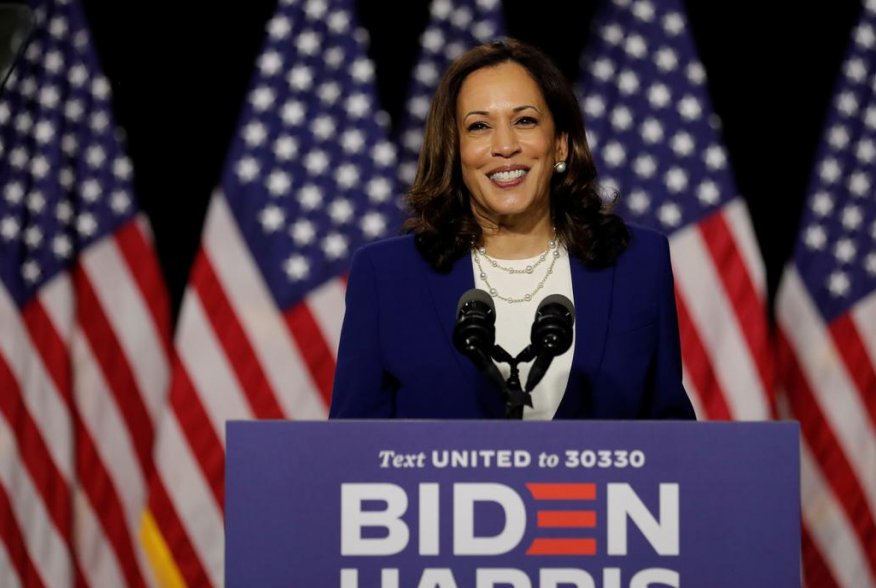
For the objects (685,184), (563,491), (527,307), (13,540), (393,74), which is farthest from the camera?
(393,74)

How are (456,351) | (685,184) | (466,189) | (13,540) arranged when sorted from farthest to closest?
(685,184) < (13,540) < (466,189) < (456,351)

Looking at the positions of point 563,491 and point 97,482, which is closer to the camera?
point 563,491

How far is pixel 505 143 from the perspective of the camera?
1832mm

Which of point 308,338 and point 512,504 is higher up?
point 308,338

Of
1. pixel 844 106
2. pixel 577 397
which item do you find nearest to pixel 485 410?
pixel 577 397

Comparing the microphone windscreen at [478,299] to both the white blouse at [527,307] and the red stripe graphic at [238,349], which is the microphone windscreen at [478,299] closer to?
the white blouse at [527,307]

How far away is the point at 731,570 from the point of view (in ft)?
4.00

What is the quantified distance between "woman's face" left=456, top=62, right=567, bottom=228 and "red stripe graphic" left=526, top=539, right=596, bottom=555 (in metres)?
0.74

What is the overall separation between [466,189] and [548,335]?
2.14ft

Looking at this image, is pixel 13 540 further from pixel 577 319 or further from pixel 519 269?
pixel 577 319

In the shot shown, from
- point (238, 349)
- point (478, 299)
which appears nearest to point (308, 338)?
point (238, 349)

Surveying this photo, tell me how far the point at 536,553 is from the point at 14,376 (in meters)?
2.68

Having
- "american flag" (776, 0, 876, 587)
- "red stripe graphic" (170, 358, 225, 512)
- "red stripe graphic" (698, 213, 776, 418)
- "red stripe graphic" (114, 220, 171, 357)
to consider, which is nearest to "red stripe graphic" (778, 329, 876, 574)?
"american flag" (776, 0, 876, 587)

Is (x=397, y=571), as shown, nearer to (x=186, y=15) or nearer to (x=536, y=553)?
(x=536, y=553)
